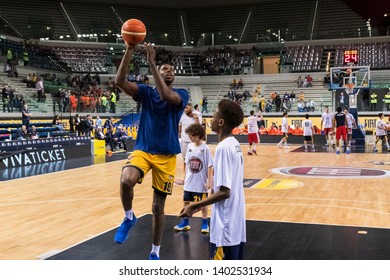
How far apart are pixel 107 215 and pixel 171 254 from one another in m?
2.47

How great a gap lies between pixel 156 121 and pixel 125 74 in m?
0.59

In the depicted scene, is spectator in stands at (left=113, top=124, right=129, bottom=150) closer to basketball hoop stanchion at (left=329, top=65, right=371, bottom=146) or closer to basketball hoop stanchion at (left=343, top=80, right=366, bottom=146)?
basketball hoop stanchion at (left=329, top=65, right=371, bottom=146)

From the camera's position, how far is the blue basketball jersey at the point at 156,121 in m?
4.34

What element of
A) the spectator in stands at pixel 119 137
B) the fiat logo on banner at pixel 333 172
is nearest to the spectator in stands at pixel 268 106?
the spectator in stands at pixel 119 137

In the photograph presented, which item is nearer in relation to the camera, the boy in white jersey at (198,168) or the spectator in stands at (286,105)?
the boy in white jersey at (198,168)

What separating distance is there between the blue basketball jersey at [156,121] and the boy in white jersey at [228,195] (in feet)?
4.45

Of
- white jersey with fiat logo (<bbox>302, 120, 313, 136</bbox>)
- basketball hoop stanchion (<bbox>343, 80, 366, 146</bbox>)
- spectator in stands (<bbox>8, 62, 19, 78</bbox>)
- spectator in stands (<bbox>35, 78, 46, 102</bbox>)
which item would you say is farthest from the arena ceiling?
spectator in stands (<bbox>35, 78, 46, 102</bbox>)

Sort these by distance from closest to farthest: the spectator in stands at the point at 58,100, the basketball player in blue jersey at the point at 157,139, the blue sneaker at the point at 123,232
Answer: the blue sneaker at the point at 123,232
the basketball player in blue jersey at the point at 157,139
the spectator in stands at the point at 58,100

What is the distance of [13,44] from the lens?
28.6 metres

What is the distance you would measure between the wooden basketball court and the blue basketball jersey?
5.82ft

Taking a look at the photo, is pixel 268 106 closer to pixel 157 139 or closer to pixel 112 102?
pixel 112 102

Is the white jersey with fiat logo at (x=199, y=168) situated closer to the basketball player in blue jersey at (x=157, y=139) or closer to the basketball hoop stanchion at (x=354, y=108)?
the basketball player in blue jersey at (x=157, y=139)
